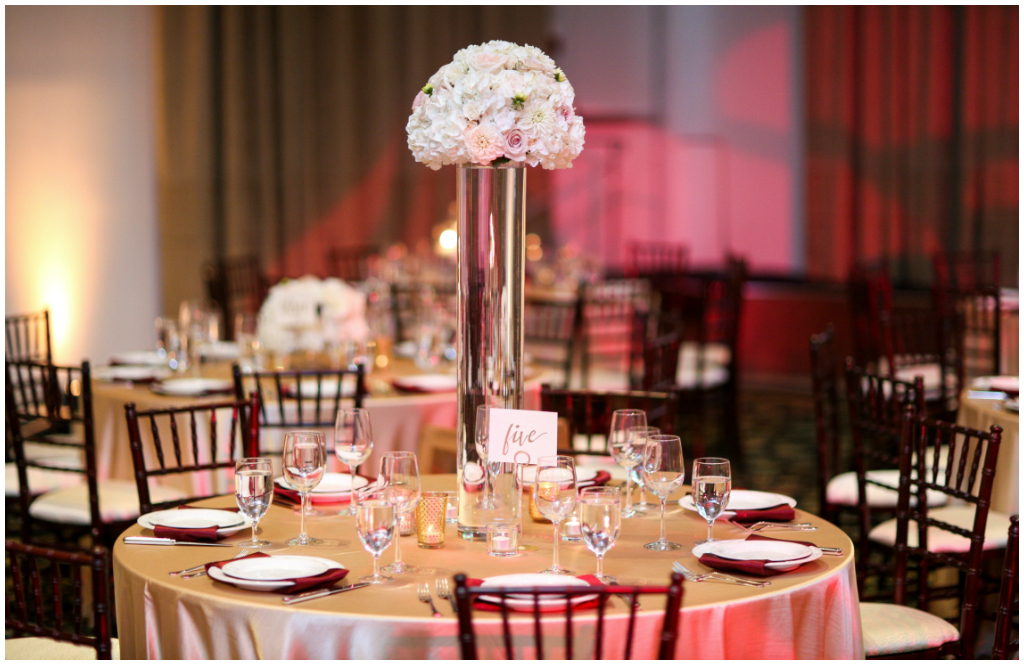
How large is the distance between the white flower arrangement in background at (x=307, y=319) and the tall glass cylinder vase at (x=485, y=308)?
208 cm

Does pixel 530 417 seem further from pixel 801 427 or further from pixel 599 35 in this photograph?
pixel 599 35

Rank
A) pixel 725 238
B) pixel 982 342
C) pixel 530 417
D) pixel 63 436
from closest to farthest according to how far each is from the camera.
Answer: pixel 530 417 → pixel 63 436 → pixel 982 342 → pixel 725 238

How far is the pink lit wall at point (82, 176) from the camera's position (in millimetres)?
6414

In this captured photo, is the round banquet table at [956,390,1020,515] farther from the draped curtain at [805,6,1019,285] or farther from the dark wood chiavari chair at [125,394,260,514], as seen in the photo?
the draped curtain at [805,6,1019,285]

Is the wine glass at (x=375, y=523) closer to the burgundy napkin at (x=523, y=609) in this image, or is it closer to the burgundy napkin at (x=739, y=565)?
the burgundy napkin at (x=523, y=609)

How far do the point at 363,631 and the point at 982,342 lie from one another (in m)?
5.40

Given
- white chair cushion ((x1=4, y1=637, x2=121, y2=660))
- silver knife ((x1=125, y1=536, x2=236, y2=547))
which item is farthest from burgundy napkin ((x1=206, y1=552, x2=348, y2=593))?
white chair cushion ((x1=4, y1=637, x2=121, y2=660))

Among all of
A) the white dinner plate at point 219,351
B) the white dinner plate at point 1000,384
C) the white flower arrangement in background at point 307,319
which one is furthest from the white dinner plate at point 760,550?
the white dinner plate at point 219,351

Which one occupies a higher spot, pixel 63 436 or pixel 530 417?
pixel 530 417

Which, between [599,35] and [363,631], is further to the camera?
[599,35]

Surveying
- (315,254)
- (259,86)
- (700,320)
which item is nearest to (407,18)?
(259,86)

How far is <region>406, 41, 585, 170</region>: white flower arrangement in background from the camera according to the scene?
2.28 meters

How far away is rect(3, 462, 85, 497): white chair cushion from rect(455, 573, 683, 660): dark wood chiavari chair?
269cm

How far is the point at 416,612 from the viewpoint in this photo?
1910 mm
